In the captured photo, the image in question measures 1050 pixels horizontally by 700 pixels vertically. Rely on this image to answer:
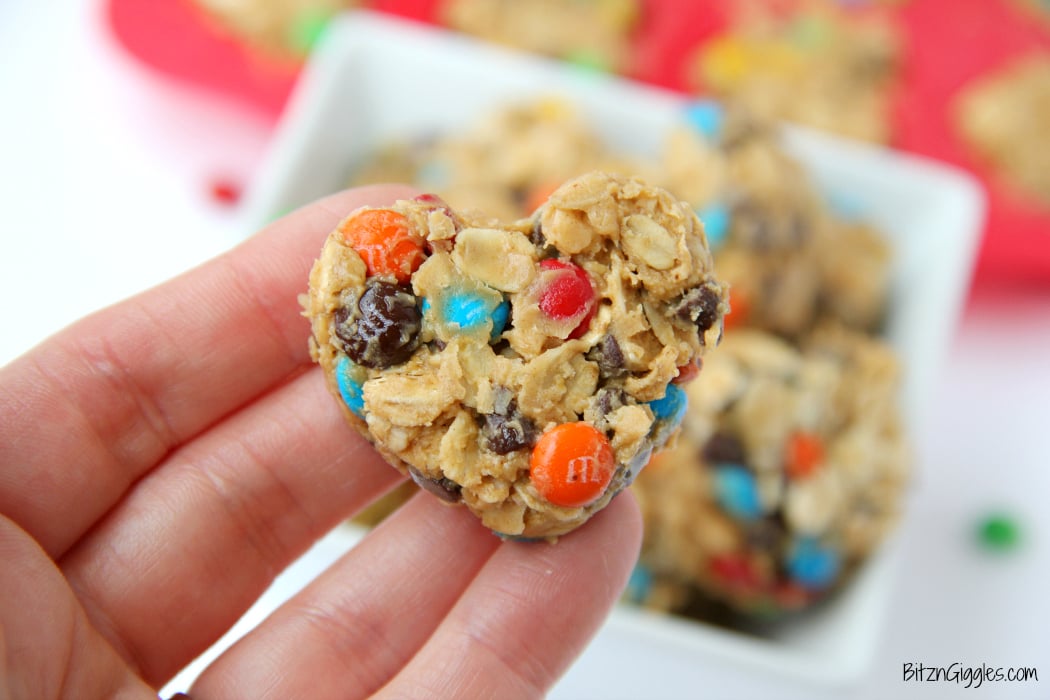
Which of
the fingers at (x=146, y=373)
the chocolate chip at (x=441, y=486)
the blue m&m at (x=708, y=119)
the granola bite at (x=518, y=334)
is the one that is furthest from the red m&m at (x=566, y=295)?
the blue m&m at (x=708, y=119)

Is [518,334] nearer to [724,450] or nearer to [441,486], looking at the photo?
[441,486]

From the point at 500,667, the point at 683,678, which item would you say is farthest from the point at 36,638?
the point at 683,678

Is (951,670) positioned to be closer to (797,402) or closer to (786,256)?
(797,402)

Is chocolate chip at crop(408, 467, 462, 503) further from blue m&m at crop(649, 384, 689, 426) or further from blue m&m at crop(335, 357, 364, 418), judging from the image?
blue m&m at crop(649, 384, 689, 426)

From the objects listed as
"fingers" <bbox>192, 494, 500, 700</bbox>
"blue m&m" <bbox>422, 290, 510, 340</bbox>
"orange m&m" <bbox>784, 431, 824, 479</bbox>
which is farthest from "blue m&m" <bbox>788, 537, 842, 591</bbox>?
"blue m&m" <bbox>422, 290, 510, 340</bbox>

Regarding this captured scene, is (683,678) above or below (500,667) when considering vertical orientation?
below

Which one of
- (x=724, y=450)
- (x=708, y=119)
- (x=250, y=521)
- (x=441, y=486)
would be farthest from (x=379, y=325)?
(x=708, y=119)
